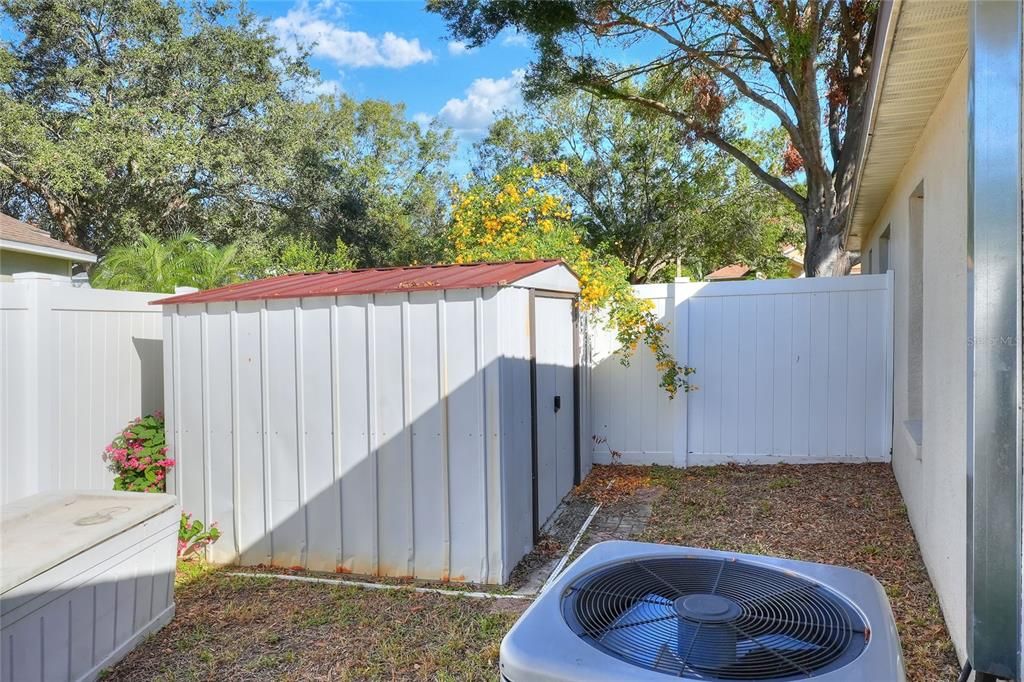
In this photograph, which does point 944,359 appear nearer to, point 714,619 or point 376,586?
point 714,619

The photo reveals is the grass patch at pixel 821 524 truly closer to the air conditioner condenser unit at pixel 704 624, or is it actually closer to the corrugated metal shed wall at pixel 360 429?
the corrugated metal shed wall at pixel 360 429

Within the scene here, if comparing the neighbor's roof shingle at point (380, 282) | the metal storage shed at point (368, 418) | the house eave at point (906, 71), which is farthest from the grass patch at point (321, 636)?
the house eave at point (906, 71)

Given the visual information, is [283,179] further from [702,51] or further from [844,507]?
[844,507]

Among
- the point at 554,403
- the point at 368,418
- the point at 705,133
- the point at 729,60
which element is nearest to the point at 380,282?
the point at 368,418

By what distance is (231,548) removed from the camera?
4574mm

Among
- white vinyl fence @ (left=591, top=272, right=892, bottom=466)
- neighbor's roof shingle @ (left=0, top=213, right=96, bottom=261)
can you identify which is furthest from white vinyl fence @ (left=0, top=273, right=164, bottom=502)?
neighbor's roof shingle @ (left=0, top=213, right=96, bottom=261)

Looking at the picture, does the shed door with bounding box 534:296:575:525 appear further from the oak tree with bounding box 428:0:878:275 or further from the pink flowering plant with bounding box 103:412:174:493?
the oak tree with bounding box 428:0:878:275

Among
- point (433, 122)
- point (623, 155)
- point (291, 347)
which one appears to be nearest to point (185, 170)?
point (433, 122)

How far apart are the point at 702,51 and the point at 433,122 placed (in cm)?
1407

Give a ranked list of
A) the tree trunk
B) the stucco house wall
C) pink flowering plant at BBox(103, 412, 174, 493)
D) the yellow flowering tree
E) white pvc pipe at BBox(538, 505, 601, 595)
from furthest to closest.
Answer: the tree trunk → the yellow flowering tree → pink flowering plant at BBox(103, 412, 174, 493) → white pvc pipe at BBox(538, 505, 601, 595) → the stucco house wall

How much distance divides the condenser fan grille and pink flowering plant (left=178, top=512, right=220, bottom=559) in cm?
376

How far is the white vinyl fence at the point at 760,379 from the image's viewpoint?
20.0ft

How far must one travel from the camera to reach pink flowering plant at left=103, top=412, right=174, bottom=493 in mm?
4690

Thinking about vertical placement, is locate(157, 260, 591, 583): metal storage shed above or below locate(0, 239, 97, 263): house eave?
below
